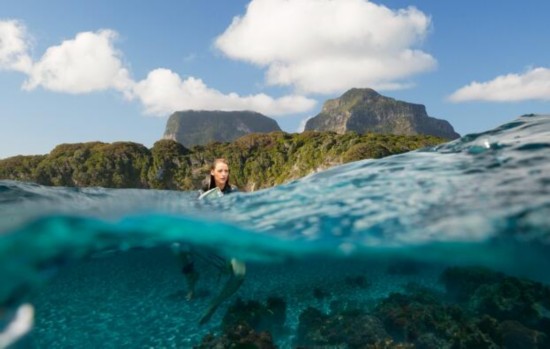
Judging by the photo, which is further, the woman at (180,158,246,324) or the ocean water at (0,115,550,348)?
the woman at (180,158,246,324)

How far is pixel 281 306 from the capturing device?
1269cm

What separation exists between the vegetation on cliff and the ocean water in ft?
158

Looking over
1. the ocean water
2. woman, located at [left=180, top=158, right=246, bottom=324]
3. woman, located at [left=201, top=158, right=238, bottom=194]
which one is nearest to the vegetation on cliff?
woman, located at [left=180, top=158, right=246, bottom=324]

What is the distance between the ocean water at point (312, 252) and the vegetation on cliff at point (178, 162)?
48128mm

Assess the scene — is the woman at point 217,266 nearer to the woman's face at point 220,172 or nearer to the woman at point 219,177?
the woman at point 219,177

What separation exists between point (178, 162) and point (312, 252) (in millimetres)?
64802

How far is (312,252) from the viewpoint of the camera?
12.1 meters

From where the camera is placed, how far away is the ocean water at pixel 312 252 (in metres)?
9.18

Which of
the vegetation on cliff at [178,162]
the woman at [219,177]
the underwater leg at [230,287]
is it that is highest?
the vegetation on cliff at [178,162]

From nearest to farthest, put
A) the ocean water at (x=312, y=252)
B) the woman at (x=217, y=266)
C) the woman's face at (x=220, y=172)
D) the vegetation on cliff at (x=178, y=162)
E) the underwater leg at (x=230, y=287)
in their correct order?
the woman's face at (x=220, y=172)
the ocean water at (x=312, y=252)
the woman at (x=217, y=266)
the underwater leg at (x=230, y=287)
the vegetation on cliff at (x=178, y=162)

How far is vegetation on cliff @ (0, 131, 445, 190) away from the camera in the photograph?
217 ft

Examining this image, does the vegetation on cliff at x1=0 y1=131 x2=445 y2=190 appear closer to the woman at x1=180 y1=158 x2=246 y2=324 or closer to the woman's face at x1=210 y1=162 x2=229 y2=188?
the woman at x1=180 y1=158 x2=246 y2=324

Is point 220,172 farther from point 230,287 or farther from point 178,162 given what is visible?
point 178,162

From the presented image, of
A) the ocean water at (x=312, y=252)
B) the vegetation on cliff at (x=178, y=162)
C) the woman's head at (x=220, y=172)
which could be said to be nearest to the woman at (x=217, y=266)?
the woman's head at (x=220, y=172)
